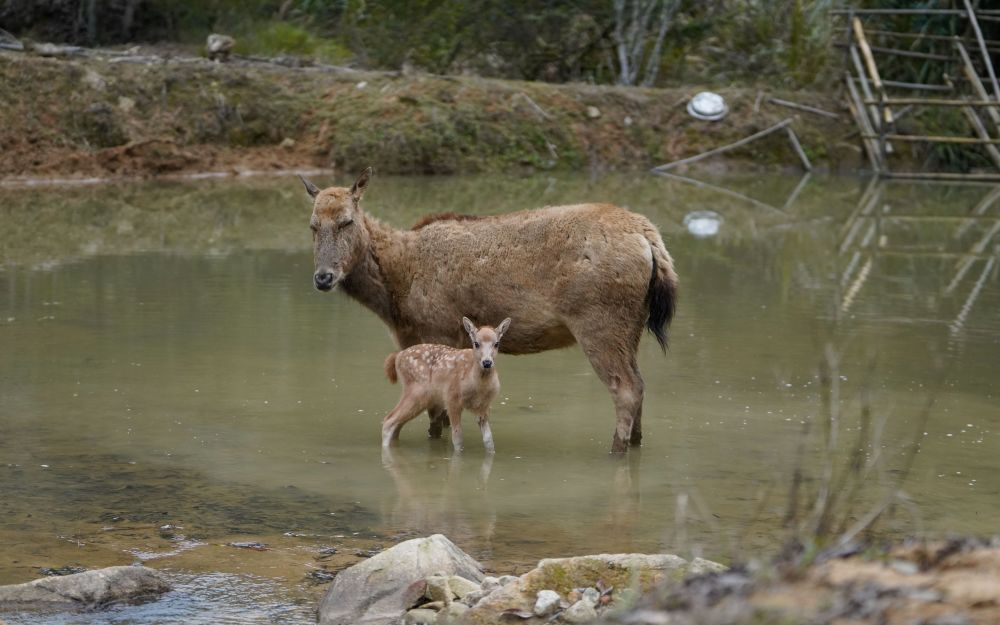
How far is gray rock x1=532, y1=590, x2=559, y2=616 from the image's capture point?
5875 mm

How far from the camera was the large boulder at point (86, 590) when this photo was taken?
244 inches

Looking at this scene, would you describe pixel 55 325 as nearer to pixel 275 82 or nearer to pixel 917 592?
pixel 917 592

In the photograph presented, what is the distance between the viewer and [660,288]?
9.30 meters

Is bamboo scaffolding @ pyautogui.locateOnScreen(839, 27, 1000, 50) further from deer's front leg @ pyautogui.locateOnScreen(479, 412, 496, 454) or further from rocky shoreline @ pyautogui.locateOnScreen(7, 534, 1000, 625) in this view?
rocky shoreline @ pyautogui.locateOnScreen(7, 534, 1000, 625)

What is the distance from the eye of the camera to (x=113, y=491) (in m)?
8.12

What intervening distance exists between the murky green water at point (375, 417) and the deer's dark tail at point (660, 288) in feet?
2.72

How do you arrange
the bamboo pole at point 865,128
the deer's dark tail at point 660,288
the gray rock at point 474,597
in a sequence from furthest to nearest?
1. the bamboo pole at point 865,128
2. the deer's dark tail at point 660,288
3. the gray rock at point 474,597

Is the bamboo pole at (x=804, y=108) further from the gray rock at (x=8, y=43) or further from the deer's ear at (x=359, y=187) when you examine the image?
the deer's ear at (x=359, y=187)

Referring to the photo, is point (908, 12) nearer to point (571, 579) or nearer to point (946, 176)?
point (946, 176)

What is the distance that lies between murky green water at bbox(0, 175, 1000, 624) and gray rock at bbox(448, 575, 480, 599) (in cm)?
68

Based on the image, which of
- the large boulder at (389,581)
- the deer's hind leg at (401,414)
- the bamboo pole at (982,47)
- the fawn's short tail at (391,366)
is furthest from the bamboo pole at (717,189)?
the large boulder at (389,581)

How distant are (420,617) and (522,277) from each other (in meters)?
3.70

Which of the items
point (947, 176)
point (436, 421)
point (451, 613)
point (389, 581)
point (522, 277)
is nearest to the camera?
point (451, 613)

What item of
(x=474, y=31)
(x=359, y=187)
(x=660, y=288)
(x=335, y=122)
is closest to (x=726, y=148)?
(x=474, y=31)
